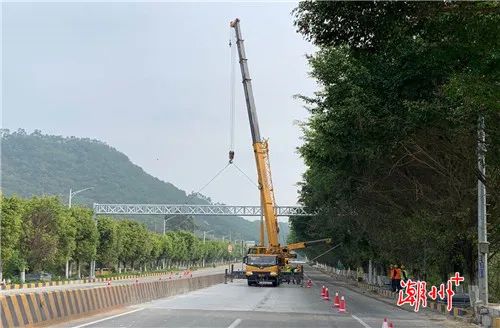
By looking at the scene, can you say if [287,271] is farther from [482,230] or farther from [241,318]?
[241,318]

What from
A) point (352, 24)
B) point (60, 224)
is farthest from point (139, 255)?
point (352, 24)

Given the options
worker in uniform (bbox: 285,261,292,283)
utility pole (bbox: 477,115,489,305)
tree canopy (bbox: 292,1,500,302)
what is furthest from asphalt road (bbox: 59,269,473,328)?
worker in uniform (bbox: 285,261,292,283)

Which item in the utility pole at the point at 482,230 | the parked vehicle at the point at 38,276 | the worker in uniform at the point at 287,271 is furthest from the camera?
the parked vehicle at the point at 38,276

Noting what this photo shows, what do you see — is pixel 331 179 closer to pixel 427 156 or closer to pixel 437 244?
pixel 437 244

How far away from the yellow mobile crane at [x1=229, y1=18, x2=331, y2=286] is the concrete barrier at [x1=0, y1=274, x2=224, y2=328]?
15.5 m

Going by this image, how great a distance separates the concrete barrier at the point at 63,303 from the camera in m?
14.0

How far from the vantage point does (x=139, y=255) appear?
8888cm

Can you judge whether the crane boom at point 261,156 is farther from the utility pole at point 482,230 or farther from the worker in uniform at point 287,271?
the utility pole at point 482,230

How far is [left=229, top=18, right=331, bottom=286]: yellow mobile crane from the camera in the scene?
41188 millimetres

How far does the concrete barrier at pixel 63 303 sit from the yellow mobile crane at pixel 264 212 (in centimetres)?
1554

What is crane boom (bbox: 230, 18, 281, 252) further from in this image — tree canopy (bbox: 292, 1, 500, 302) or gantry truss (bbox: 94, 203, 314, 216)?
gantry truss (bbox: 94, 203, 314, 216)

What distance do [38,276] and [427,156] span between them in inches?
1870

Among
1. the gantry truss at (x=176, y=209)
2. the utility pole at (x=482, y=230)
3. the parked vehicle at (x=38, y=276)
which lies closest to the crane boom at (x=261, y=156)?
the utility pole at (x=482, y=230)

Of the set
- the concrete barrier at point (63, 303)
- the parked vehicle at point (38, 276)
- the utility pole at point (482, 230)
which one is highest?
the utility pole at point (482, 230)
